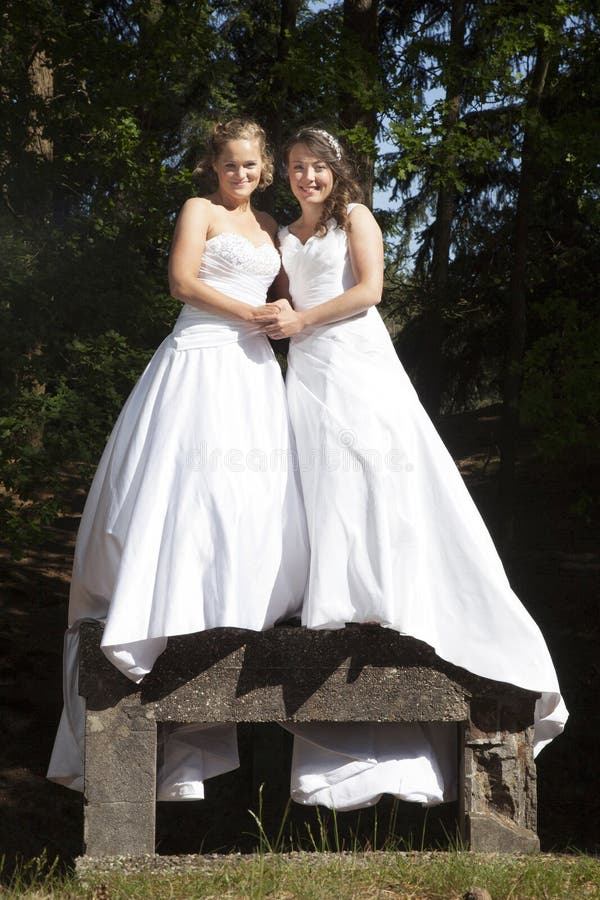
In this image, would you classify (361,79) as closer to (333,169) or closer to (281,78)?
(281,78)

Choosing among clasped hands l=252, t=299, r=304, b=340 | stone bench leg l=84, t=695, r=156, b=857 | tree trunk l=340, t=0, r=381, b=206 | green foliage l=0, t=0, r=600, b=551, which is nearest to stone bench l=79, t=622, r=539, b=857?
stone bench leg l=84, t=695, r=156, b=857

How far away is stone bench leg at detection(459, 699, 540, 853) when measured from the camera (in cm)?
396

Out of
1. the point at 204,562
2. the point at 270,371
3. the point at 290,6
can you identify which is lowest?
the point at 204,562

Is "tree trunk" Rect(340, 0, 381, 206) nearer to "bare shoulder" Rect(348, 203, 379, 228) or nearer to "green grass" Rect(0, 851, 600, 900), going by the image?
"bare shoulder" Rect(348, 203, 379, 228)

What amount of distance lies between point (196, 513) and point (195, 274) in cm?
103

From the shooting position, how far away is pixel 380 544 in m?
3.86

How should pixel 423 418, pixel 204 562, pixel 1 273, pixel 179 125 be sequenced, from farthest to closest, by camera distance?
pixel 179 125
pixel 1 273
pixel 423 418
pixel 204 562

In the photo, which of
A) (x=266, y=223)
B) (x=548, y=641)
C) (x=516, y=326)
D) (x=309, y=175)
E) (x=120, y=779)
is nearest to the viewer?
(x=120, y=779)

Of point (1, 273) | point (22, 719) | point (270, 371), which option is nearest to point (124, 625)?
point (270, 371)

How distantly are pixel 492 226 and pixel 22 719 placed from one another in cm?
955

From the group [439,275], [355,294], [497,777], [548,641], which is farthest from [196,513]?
[439,275]

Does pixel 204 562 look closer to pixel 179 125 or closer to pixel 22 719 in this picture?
pixel 22 719

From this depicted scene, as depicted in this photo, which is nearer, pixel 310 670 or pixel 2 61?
pixel 310 670

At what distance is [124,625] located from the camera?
12.1 feet
